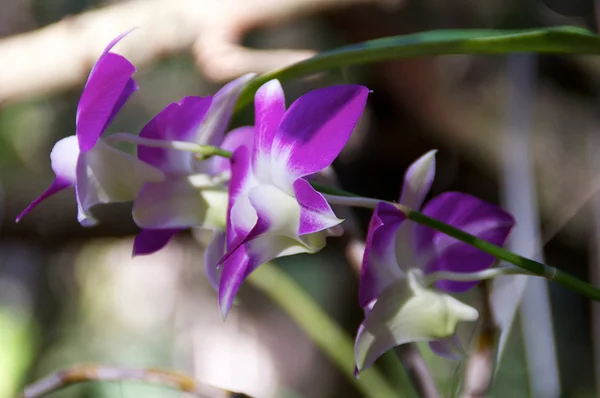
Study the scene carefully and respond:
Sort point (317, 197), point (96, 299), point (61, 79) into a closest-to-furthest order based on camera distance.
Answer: point (317, 197) < point (61, 79) < point (96, 299)

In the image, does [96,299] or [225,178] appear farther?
[96,299]

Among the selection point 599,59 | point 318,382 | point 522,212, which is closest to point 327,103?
point 522,212

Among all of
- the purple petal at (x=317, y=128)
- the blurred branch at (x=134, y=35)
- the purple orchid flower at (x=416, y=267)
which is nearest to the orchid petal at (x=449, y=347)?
the purple orchid flower at (x=416, y=267)

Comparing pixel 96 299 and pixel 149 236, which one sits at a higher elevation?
pixel 149 236

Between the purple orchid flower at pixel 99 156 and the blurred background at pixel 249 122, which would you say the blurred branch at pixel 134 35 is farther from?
the purple orchid flower at pixel 99 156

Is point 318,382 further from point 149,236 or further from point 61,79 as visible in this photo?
point 149,236

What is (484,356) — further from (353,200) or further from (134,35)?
(134,35)

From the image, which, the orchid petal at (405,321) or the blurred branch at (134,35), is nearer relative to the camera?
the orchid petal at (405,321)
